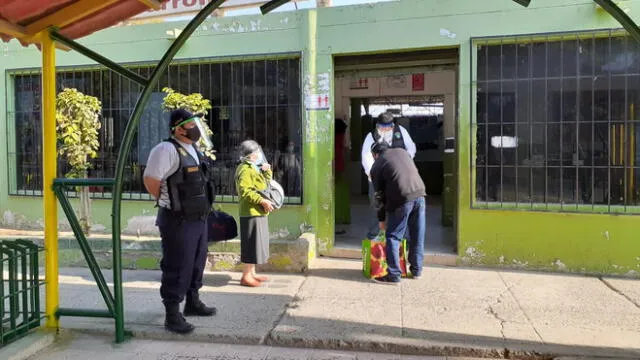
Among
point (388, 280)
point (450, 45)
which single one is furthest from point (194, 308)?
point (450, 45)

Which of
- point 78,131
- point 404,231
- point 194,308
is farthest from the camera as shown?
point 78,131

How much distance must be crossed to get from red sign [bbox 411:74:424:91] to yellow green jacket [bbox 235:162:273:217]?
13.7ft

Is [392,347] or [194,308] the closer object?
[392,347]

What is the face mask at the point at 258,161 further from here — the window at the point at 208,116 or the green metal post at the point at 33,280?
the green metal post at the point at 33,280

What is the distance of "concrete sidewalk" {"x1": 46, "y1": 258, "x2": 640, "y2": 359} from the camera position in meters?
4.05

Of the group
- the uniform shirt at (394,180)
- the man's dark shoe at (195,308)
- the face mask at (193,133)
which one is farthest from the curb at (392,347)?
the uniform shirt at (394,180)

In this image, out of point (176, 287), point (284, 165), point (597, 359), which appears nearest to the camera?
point (597, 359)

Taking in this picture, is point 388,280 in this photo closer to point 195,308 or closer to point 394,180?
point 394,180

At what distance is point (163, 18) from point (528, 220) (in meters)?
5.92

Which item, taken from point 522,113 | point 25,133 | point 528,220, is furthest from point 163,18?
point 528,220

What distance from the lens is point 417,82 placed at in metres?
8.73

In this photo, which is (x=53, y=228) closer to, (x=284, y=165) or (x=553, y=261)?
(x=284, y=165)

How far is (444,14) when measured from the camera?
626cm

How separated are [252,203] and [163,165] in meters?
1.43
